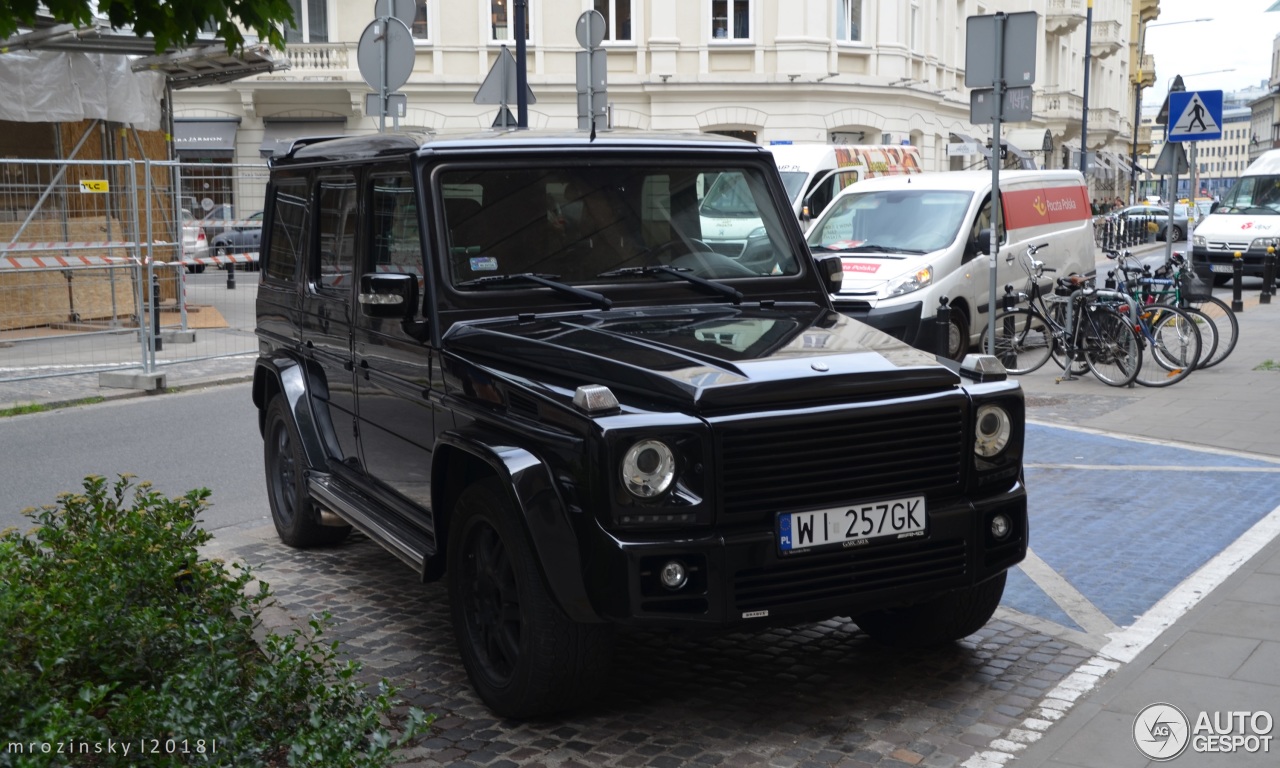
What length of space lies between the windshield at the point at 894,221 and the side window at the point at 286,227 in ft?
26.8

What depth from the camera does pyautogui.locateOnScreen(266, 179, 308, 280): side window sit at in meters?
6.86

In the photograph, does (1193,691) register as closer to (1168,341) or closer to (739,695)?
(739,695)

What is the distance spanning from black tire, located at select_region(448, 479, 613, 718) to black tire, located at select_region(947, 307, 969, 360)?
974cm

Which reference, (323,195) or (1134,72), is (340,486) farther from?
(1134,72)

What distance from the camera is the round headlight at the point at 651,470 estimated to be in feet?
13.5

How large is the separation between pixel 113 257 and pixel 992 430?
464 inches

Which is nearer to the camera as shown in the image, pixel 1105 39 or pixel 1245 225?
pixel 1245 225

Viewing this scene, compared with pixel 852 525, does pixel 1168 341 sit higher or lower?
lower

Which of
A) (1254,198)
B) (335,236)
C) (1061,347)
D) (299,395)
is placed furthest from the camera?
(1254,198)

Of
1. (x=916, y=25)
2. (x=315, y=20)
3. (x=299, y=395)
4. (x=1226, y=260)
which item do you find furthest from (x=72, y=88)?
(x=916, y=25)

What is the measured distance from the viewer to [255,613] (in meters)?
4.52

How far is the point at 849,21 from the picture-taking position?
38219mm

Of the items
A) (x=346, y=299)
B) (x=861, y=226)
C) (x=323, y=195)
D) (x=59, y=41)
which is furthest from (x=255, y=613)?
(x=59, y=41)

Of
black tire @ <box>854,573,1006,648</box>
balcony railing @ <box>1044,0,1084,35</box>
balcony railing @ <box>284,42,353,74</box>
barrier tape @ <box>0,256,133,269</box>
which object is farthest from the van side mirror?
balcony railing @ <box>1044,0,1084,35</box>
